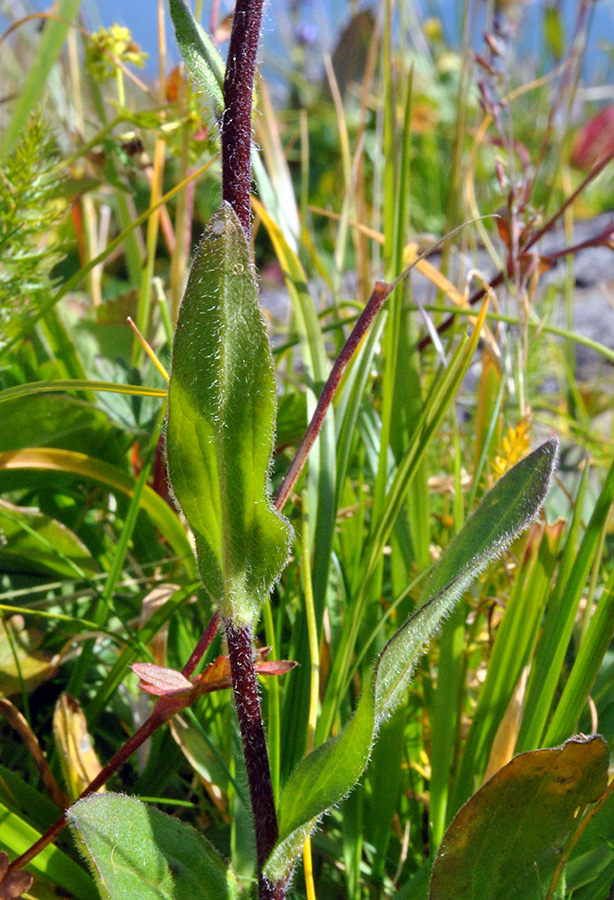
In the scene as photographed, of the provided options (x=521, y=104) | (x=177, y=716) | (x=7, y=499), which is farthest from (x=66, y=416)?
(x=521, y=104)

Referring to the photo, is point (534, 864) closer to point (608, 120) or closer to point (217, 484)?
point (217, 484)

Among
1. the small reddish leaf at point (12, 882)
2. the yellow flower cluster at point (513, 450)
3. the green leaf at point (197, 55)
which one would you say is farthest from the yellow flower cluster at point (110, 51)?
the small reddish leaf at point (12, 882)

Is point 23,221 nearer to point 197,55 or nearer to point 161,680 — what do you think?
point 197,55

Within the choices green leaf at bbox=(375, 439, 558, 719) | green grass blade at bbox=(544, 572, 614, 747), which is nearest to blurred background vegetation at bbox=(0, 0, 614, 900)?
green grass blade at bbox=(544, 572, 614, 747)

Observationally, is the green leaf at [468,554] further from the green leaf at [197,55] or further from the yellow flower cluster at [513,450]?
the green leaf at [197,55]

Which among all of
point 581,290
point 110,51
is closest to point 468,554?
point 110,51
